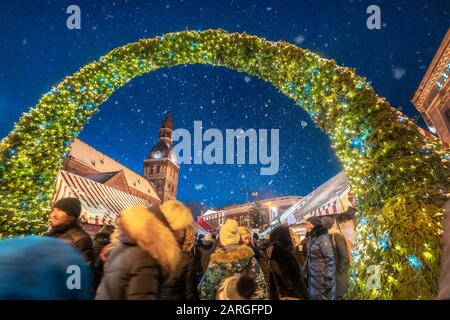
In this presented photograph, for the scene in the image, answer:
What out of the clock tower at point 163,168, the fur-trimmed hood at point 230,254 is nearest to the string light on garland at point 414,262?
the fur-trimmed hood at point 230,254

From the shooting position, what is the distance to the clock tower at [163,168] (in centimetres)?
7112

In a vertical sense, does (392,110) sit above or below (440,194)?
above

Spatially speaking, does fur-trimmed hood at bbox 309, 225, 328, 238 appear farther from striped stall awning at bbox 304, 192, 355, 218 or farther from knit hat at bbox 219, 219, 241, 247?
striped stall awning at bbox 304, 192, 355, 218

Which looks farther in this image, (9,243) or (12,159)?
(12,159)

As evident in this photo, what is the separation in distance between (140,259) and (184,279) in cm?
149

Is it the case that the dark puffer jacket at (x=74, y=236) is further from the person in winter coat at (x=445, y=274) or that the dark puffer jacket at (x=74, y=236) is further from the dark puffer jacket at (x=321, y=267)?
the dark puffer jacket at (x=321, y=267)

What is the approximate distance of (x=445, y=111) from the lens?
20281 millimetres

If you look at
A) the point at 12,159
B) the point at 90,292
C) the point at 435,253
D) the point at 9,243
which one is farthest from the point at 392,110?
the point at 12,159


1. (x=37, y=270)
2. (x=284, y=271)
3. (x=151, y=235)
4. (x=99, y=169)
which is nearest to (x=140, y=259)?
(x=151, y=235)

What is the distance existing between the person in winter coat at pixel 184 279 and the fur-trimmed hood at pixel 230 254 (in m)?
0.35

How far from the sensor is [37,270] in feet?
4.86
